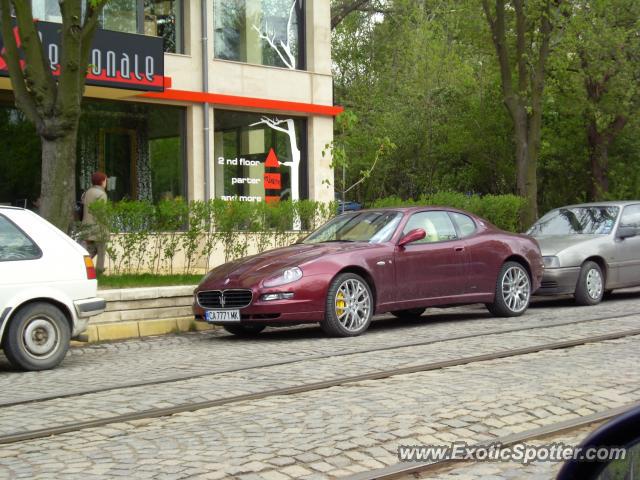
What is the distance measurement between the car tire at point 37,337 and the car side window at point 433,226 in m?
4.53

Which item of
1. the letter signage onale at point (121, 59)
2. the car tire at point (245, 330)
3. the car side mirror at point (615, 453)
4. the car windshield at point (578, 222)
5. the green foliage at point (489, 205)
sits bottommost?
the car tire at point (245, 330)

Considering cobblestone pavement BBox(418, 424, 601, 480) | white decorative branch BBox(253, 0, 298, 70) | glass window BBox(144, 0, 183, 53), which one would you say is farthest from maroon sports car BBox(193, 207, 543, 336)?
white decorative branch BBox(253, 0, 298, 70)

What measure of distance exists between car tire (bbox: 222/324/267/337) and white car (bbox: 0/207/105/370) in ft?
8.30

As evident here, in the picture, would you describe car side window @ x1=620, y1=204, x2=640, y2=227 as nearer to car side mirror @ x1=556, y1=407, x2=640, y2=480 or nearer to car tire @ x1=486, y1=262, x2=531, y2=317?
car tire @ x1=486, y1=262, x2=531, y2=317

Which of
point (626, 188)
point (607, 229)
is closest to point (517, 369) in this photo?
point (607, 229)

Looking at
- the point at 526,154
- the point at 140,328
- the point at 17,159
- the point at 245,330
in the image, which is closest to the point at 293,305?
the point at 245,330

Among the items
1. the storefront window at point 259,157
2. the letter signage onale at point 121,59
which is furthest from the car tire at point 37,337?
the storefront window at point 259,157

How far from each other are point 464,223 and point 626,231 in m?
3.83

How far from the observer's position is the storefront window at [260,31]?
73.6 feet

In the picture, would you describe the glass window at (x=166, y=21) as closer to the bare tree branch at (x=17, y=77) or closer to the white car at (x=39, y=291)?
the bare tree branch at (x=17, y=77)

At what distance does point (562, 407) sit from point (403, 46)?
3703 cm

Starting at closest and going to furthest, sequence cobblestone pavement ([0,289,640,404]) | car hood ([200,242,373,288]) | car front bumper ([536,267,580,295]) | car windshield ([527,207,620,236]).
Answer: cobblestone pavement ([0,289,640,404])
car hood ([200,242,373,288])
car front bumper ([536,267,580,295])
car windshield ([527,207,620,236])

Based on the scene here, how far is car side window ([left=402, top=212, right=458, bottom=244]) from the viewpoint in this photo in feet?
40.7

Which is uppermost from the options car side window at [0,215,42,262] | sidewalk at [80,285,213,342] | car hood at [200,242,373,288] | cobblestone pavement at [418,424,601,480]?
car side window at [0,215,42,262]
